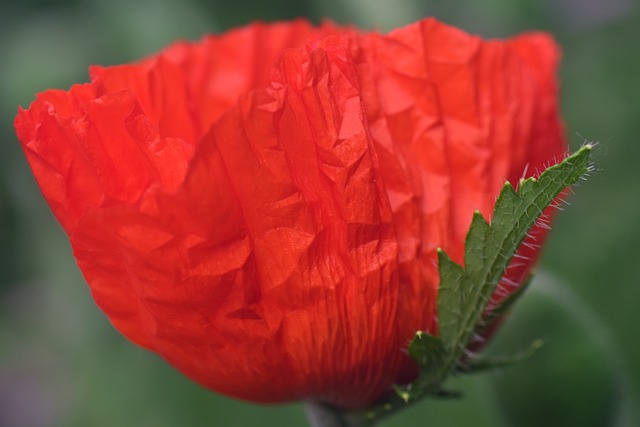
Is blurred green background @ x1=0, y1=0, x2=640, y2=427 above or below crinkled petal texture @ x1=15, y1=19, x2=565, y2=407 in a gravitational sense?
below

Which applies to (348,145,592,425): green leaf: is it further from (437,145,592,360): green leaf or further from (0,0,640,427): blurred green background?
(0,0,640,427): blurred green background

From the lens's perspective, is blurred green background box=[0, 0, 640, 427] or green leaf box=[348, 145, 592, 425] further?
blurred green background box=[0, 0, 640, 427]

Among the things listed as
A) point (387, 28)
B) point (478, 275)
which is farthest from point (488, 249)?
point (387, 28)

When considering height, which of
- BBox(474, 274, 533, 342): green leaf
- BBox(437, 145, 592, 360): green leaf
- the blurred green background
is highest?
BBox(437, 145, 592, 360): green leaf

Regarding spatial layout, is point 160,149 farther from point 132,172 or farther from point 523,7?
point 523,7

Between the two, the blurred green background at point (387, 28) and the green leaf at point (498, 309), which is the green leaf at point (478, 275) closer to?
the green leaf at point (498, 309)

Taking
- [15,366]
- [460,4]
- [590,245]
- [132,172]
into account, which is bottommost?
[15,366]

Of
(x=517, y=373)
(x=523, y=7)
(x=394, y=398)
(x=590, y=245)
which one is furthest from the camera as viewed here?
(x=590, y=245)

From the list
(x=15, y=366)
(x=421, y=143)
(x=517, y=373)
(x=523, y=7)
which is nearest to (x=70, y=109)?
(x=421, y=143)

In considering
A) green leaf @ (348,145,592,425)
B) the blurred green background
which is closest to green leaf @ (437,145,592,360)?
green leaf @ (348,145,592,425)
